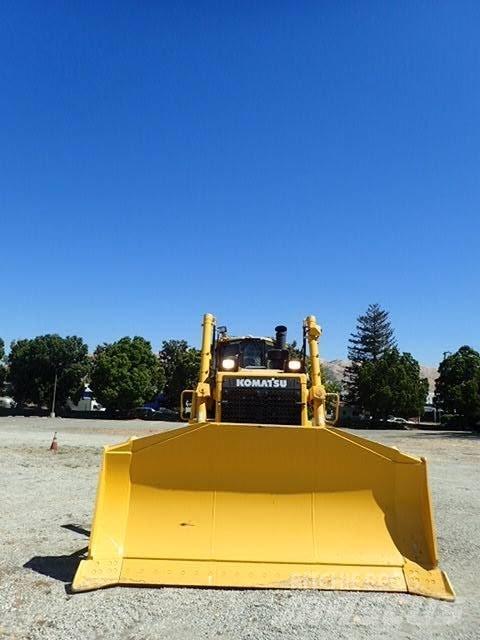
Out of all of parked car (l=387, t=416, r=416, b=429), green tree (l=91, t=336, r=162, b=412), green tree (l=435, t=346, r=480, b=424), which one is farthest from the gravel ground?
parked car (l=387, t=416, r=416, b=429)

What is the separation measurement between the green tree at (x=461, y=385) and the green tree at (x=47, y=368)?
35997 millimetres

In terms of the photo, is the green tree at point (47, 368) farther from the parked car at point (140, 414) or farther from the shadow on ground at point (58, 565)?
the shadow on ground at point (58, 565)

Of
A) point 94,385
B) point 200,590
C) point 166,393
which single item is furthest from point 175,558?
point 166,393

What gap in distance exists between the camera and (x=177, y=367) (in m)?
60.7

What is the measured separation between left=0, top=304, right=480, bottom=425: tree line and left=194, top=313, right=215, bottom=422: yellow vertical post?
146 ft

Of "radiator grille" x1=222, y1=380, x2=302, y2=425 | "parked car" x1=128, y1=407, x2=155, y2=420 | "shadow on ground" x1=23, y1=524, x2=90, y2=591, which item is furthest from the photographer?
"parked car" x1=128, y1=407, x2=155, y2=420

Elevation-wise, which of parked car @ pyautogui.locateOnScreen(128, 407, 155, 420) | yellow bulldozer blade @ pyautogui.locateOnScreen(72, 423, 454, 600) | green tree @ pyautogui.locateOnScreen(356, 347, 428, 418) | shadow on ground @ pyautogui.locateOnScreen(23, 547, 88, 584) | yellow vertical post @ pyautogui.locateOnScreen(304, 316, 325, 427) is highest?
green tree @ pyautogui.locateOnScreen(356, 347, 428, 418)

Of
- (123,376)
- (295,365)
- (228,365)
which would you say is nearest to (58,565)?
(228,365)

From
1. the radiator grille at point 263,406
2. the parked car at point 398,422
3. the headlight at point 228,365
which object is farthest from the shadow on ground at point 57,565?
the parked car at point 398,422

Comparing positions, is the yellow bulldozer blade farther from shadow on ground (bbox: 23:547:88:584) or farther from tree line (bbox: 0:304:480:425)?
tree line (bbox: 0:304:480:425)

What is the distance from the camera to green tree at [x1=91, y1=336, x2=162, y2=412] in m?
56.3

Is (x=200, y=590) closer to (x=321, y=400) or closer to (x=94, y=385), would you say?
(x=321, y=400)

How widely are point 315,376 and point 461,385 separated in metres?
48.1

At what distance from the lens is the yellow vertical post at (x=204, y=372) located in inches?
336
